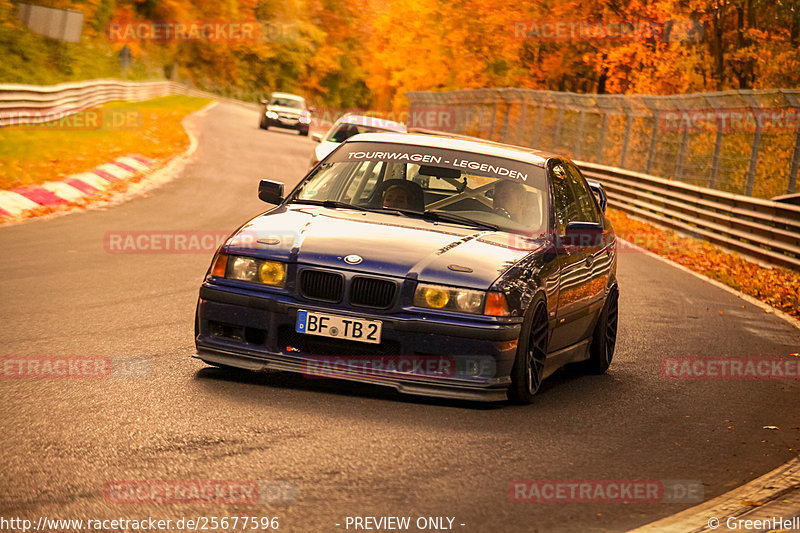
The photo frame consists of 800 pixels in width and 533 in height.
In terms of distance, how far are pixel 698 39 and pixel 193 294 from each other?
108 feet

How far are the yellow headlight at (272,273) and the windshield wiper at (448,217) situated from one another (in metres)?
1.30

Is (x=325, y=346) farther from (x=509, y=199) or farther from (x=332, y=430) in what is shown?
(x=509, y=199)

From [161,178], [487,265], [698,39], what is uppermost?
→ [698,39]

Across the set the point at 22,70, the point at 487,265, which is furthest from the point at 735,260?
the point at 22,70

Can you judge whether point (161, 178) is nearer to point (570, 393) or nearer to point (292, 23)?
point (570, 393)

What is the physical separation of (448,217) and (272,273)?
4.80 ft

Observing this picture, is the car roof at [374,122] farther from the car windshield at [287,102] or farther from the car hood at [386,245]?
the car windshield at [287,102]

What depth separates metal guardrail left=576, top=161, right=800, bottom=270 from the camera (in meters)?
16.5

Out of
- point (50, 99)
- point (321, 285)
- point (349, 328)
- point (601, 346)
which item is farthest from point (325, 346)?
point (50, 99)

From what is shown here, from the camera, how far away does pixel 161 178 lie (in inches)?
890

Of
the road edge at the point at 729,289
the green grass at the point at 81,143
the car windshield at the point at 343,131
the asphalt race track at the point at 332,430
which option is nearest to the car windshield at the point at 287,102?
the green grass at the point at 81,143

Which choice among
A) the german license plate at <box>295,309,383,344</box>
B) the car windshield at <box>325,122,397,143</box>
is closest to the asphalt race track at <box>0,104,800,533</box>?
the german license plate at <box>295,309,383,344</box>

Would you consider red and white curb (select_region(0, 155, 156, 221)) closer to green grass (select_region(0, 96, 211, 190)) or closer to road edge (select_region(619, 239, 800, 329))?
green grass (select_region(0, 96, 211, 190))

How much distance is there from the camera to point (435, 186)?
26.8 feet
